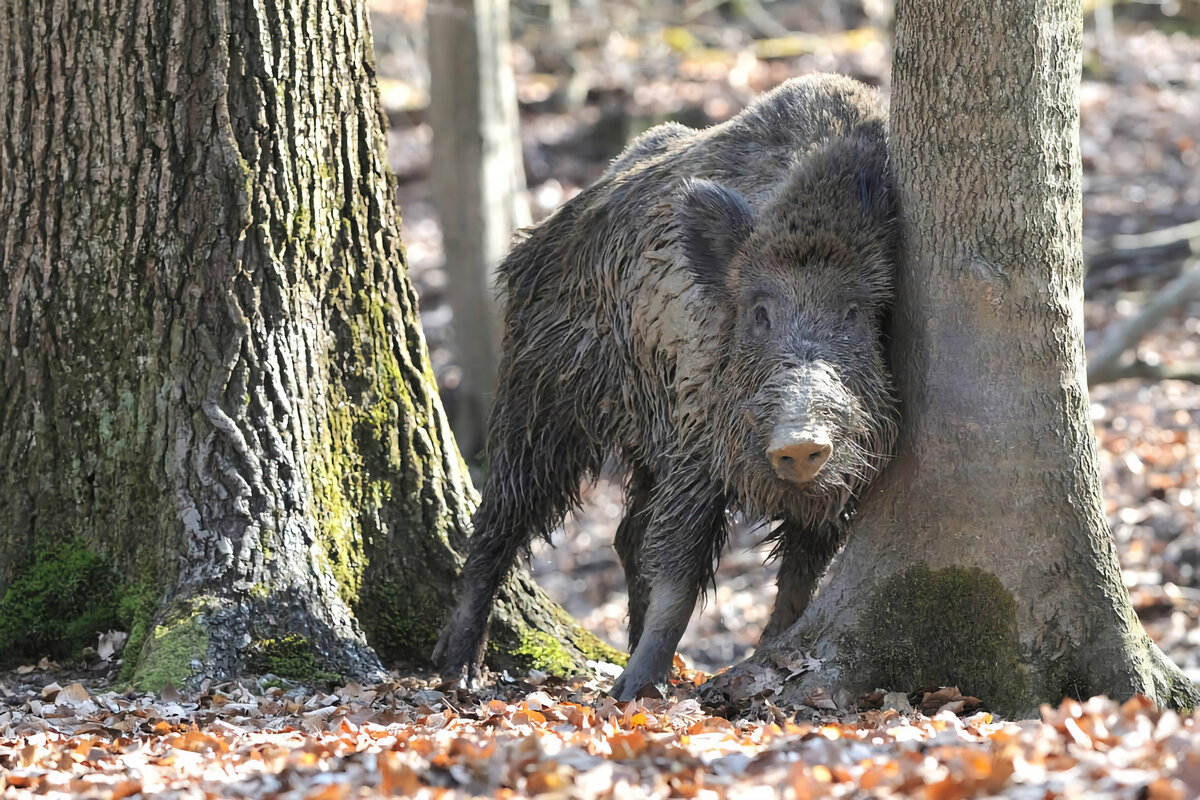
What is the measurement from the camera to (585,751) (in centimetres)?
364

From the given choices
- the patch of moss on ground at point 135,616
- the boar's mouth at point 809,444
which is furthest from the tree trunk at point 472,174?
the boar's mouth at point 809,444

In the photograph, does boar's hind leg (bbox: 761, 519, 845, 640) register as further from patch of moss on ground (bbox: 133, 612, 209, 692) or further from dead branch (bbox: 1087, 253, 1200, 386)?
dead branch (bbox: 1087, 253, 1200, 386)

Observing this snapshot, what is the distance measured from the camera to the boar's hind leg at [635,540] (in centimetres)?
634

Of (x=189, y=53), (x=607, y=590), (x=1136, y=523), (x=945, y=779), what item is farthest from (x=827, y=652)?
(x=607, y=590)

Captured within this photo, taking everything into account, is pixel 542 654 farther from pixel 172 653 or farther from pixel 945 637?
pixel 945 637

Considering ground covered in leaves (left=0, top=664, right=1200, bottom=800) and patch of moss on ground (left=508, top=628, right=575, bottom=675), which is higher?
ground covered in leaves (left=0, top=664, right=1200, bottom=800)

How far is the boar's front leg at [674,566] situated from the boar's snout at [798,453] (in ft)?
2.66

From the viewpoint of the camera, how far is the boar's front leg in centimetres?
524

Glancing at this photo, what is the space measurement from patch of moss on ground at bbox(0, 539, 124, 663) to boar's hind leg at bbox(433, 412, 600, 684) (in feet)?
5.00

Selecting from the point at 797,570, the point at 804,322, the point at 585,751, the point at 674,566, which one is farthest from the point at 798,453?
the point at 797,570

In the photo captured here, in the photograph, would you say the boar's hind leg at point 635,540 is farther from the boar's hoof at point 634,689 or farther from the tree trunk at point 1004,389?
the tree trunk at point 1004,389

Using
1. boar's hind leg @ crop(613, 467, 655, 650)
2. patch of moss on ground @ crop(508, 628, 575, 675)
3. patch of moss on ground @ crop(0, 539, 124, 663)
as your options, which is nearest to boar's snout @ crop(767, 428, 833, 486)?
boar's hind leg @ crop(613, 467, 655, 650)

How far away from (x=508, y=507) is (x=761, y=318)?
1.79 meters

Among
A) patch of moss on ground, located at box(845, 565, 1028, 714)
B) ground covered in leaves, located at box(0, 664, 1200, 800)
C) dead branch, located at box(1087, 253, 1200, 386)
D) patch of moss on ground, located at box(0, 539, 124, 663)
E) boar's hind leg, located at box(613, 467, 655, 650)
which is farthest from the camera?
dead branch, located at box(1087, 253, 1200, 386)
